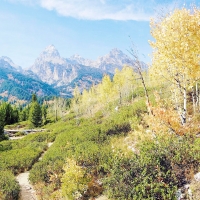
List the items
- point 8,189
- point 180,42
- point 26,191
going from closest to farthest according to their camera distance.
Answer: point 180,42, point 8,189, point 26,191

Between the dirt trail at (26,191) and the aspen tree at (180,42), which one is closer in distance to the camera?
the aspen tree at (180,42)

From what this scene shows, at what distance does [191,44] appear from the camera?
34.4 feet

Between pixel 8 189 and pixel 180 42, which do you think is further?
pixel 8 189

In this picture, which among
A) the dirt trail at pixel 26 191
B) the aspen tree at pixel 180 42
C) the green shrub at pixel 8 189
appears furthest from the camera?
the dirt trail at pixel 26 191

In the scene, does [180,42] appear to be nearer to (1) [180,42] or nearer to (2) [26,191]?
(1) [180,42]

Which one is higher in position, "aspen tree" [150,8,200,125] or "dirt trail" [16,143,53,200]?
"aspen tree" [150,8,200,125]

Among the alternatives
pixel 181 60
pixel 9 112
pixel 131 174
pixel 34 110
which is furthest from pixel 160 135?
pixel 9 112

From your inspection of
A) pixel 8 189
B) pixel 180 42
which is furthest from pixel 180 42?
pixel 8 189

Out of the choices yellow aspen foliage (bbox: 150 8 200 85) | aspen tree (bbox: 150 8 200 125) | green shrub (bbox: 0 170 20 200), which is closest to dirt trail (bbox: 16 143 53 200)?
green shrub (bbox: 0 170 20 200)

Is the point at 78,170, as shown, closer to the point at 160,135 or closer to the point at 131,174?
the point at 131,174

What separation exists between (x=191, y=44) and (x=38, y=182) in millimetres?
12139

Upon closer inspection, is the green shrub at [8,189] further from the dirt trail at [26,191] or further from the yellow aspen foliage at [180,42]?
the yellow aspen foliage at [180,42]

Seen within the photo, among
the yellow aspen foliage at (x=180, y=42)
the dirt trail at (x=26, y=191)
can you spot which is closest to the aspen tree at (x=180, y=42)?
the yellow aspen foliage at (x=180, y=42)

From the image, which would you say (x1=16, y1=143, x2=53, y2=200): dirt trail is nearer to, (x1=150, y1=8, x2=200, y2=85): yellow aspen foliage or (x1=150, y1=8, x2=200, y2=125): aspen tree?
(x1=150, y1=8, x2=200, y2=125): aspen tree
